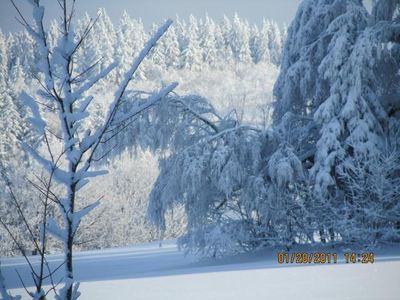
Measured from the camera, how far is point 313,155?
10.9m

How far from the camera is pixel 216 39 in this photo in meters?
91.9

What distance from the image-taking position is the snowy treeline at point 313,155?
9523mm

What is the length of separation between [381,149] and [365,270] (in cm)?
448

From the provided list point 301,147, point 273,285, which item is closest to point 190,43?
point 301,147

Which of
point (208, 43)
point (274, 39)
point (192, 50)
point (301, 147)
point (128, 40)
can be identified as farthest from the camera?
point (274, 39)

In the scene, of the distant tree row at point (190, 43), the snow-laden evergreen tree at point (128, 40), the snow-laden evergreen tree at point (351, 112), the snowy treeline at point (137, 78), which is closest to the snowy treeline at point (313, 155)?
the snow-laden evergreen tree at point (351, 112)

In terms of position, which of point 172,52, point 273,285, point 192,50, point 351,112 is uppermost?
point 192,50

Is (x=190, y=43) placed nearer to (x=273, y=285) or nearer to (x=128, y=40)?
(x=128, y=40)

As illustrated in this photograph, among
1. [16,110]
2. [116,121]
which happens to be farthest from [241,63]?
[116,121]

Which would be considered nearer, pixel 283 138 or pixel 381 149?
pixel 381 149

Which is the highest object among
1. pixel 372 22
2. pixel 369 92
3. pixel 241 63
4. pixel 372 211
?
pixel 241 63

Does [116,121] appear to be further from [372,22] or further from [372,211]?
[372,22]
